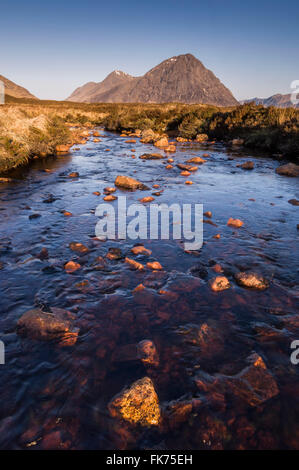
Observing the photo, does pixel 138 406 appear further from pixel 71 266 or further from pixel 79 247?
pixel 79 247

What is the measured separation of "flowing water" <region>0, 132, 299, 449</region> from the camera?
2.35m

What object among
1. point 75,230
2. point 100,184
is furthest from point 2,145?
point 75,230

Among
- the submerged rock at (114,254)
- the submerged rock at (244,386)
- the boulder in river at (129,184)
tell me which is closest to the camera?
the submerged rock at (244,386)

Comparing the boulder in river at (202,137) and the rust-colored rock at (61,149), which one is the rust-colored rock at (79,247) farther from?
→ the boulder in river at (202,137)

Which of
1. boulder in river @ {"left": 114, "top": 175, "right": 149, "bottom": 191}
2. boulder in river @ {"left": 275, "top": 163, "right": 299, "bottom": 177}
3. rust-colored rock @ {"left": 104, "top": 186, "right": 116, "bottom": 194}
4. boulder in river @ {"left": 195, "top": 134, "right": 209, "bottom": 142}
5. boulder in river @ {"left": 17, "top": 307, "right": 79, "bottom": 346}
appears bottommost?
boulder in river @ {"left": 17, "top": 307, "right": 79, "bottom": 346}

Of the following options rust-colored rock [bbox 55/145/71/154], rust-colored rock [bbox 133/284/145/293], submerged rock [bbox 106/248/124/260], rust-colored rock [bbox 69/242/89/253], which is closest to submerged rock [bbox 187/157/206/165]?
rust-colored rock [bbox 55/145/71/154]

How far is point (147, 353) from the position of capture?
3111mm

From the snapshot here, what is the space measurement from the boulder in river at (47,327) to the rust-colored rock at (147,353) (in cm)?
92

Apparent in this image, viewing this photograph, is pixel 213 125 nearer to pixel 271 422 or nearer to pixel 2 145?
pixel 2 145

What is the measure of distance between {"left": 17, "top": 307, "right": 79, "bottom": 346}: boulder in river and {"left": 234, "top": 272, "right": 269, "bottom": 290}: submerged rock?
9.83ft

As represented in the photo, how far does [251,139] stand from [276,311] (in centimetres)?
2014

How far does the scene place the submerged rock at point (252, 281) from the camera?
4406 millimetres

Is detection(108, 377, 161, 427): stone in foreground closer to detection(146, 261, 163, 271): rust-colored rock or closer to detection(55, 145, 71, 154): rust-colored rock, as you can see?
detection(146, 261, 163, 271): rust-colored rock

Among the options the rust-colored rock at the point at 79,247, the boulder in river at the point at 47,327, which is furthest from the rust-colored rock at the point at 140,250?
the boulder in river at the point at 47,327
